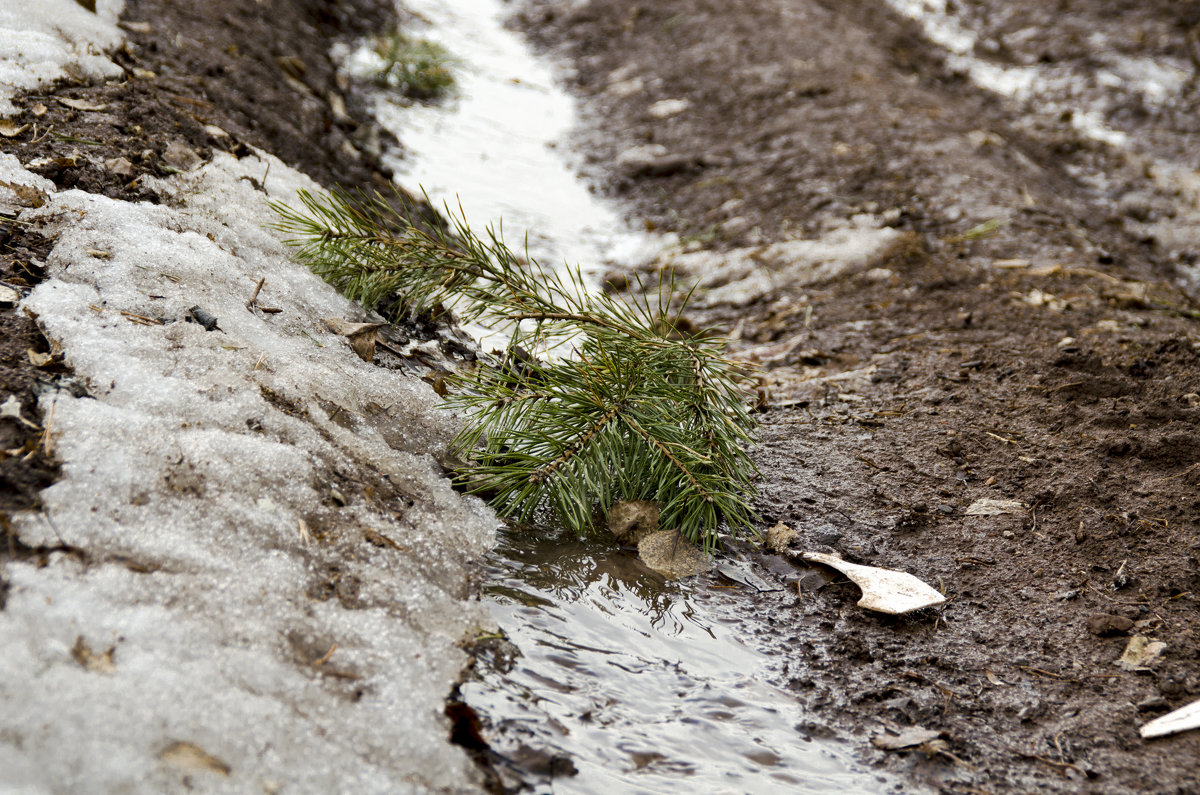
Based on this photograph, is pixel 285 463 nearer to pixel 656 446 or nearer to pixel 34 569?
pixel 34 569

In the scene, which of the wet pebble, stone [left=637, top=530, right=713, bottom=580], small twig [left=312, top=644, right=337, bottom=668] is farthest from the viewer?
stone [left=637, top=530, right=713, bottom=580]

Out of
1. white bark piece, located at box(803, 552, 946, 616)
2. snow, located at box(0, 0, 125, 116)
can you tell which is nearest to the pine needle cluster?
white bark piece, located at box(803, 552, 946, 616)

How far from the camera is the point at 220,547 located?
64.7 inches

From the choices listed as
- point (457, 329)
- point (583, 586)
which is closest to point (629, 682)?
point (583, 586)

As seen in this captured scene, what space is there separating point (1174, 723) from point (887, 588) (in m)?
0.66

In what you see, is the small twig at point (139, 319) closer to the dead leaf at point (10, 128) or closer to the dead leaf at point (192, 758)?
the dead leaf at point (10, 128)

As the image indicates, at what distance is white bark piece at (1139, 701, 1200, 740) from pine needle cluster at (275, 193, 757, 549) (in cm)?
98

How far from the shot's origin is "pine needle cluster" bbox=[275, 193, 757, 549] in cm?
211

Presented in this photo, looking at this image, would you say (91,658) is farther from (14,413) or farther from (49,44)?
(49,44)

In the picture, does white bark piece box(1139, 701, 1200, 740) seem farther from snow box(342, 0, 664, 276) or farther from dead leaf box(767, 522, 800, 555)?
snow box(342, 0, 664, 276)

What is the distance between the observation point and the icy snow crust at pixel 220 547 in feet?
4.23

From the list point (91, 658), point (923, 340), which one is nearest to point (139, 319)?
point (91, 658)

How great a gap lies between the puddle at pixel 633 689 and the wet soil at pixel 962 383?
13 cm

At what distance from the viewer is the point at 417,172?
470 centimetres
